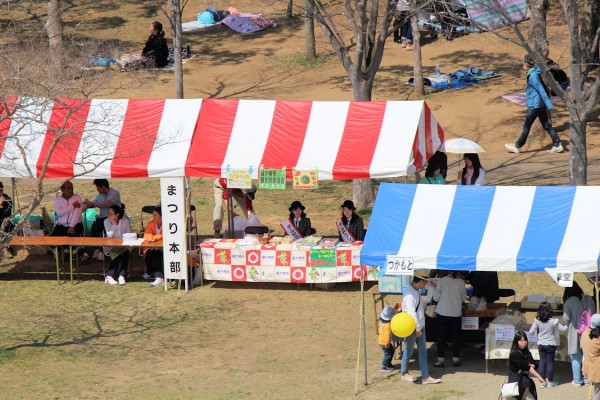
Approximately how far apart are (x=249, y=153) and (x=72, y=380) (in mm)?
4936

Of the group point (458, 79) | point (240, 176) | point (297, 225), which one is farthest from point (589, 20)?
point (240, 176)

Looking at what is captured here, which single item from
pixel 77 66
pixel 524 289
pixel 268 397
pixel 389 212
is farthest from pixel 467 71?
pixel 268 397

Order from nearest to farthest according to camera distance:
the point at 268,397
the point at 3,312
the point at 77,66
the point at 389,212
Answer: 1. the point at 268,397
2. the point at 389,212
3. the point at 3,312
4. the point at 77,66

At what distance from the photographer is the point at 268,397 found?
1116 centimetres

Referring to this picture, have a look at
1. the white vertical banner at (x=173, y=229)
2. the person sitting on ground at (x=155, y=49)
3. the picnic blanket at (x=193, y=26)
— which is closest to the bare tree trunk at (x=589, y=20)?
the white vertical banner at (x=173, y=229)

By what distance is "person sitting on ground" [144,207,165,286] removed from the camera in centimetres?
1564

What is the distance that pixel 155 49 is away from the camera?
27.7m

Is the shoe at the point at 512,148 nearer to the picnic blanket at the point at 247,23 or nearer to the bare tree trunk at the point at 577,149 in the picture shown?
the bare tree trunk at the point at 577,149

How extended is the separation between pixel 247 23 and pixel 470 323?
21435 millimetres

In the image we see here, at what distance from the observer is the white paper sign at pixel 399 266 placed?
36.9 feet

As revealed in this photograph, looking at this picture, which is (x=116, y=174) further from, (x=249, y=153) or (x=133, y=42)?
(x=133, y=42)

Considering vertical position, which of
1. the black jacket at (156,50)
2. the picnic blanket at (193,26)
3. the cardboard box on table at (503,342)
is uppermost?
the picnic blanket at (193,26)

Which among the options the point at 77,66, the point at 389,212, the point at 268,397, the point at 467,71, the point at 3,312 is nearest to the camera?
the point at 268,397

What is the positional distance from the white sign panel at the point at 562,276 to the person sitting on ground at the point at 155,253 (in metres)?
6.95
